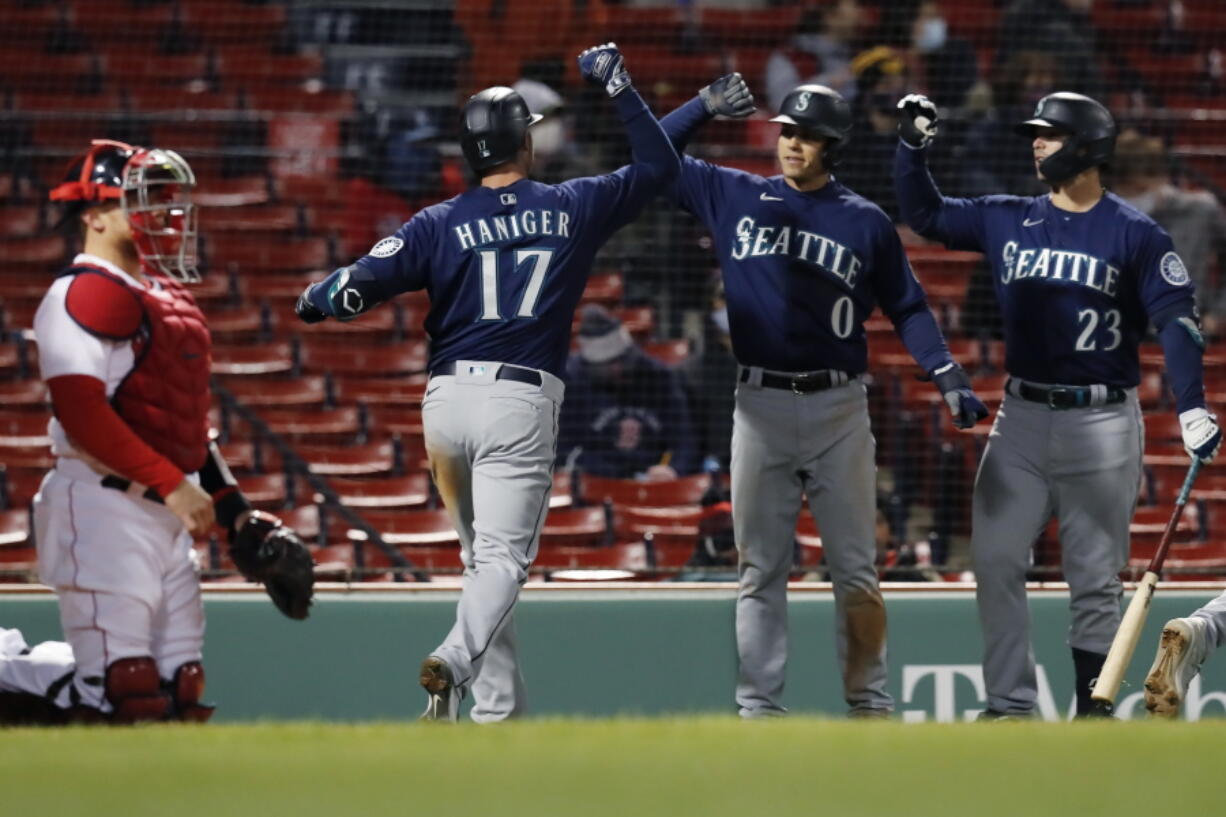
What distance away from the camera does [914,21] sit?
1055 centimetres

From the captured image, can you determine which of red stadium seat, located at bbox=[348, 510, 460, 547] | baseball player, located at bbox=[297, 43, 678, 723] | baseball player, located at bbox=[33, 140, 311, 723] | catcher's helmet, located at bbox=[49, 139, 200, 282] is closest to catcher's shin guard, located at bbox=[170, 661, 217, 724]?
baseball player, located at bbox=[33, 140, 311, 723]

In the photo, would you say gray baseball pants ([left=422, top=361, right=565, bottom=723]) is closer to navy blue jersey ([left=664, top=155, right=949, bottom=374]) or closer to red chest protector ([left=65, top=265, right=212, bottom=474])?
navy blue jersey ([left=664, top=155, right=949, bottom=374])

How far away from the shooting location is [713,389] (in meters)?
7.93

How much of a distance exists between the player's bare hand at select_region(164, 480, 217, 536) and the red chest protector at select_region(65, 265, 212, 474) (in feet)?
0.55

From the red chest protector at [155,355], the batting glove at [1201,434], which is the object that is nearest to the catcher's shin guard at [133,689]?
the red chest protector at [155,355]

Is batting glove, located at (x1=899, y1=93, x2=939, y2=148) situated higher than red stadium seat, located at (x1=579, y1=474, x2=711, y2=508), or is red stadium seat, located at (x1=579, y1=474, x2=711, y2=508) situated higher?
batting glove, located at (x1=899, y1=93, x2=939, y2=148)

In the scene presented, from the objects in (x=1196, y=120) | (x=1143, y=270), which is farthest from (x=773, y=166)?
(x=1143, y=270)

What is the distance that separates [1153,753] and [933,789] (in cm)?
48

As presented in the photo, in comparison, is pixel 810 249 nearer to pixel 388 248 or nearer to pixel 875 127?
pixel 388 248

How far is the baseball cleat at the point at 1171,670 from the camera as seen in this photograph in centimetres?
538

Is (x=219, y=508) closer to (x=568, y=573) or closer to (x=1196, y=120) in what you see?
(x=568, y=573)

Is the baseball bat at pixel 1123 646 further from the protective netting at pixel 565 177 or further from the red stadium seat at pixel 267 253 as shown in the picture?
the red stadium seat at pixel 267 253

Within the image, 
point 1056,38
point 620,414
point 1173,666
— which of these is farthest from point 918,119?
point 1056,38

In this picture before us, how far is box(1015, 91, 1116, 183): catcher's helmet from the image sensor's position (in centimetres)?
584
